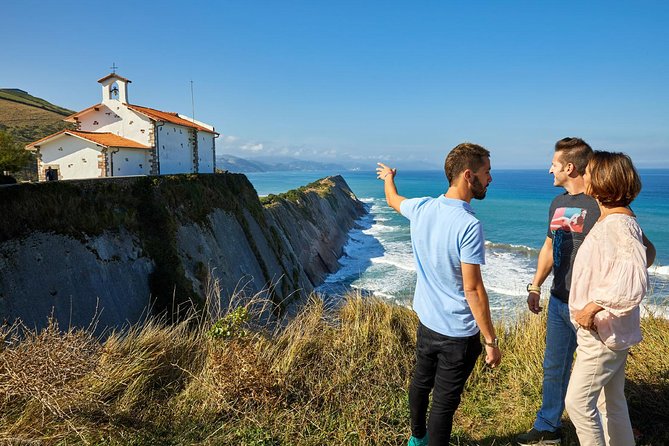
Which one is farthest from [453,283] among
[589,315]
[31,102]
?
[31,102]

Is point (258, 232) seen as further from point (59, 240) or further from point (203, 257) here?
point (59, 240)

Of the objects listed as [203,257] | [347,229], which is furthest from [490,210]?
[203,257]

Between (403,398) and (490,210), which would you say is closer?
(403,398)

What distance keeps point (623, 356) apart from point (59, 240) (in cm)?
1344

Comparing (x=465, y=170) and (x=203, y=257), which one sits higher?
(x=465, y=170)

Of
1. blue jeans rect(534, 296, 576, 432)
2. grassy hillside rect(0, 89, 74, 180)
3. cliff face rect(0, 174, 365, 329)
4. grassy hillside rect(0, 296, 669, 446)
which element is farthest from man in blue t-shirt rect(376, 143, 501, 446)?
grassy hillside rect(0, 89, 74, 180)

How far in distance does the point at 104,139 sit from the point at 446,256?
22.1 m

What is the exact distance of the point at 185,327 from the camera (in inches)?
228

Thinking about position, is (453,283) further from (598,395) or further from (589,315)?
(598,395)

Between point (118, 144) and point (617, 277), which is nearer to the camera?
point (617, 277)

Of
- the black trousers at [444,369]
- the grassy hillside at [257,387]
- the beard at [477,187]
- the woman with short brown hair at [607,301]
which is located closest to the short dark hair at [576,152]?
the woman with short brown hair at [607,301]

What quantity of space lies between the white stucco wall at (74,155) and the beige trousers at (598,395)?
2191 cm

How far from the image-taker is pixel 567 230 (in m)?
4.01

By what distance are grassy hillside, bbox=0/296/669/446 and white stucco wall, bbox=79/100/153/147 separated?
20.3m
